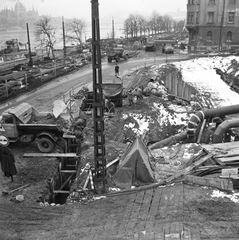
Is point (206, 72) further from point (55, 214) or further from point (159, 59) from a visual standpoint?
point (55, 214)

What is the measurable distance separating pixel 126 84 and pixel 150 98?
5.47 metres

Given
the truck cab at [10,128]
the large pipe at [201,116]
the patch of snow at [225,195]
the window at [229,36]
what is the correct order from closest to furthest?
1. the patch of snow at [225,195]
2. the truck cab at [10,128]
3. the large pipe at [201,116]
4. the window at [229,36]

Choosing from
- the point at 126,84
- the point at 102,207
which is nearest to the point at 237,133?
the point at 102,207

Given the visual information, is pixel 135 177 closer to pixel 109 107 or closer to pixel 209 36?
pixel 109 107

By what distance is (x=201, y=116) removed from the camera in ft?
65.2

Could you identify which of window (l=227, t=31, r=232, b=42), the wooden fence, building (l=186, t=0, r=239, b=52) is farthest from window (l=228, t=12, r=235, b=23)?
the wooden fence

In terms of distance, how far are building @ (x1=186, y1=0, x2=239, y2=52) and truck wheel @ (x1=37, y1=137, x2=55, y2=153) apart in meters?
47.7

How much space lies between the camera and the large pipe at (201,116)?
62.2ft

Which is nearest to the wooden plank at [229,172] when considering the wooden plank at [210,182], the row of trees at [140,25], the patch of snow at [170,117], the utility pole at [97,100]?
the wooden plank at [210,182]

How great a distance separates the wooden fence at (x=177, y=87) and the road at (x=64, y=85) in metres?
5.74

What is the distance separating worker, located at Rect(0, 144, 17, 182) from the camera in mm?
11895

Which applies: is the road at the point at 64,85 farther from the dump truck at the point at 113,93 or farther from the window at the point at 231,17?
the window at the point at 231,17

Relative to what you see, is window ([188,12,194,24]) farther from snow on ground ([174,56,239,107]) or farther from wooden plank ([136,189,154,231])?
wooden plank ([136,189,154,231])

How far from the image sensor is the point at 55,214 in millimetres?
10344
